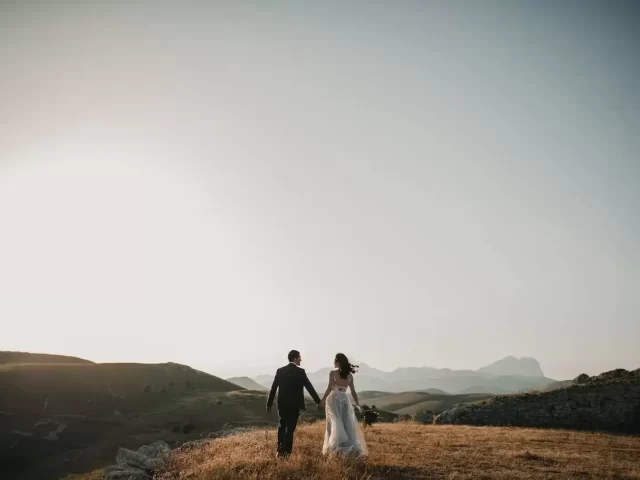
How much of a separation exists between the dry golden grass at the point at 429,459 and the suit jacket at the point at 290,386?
1.35 meters

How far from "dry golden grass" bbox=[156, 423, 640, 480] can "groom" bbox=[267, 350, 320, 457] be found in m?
0.52

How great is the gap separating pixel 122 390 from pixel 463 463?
77629mm

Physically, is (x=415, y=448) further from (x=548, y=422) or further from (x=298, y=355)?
(x=548, y=422)

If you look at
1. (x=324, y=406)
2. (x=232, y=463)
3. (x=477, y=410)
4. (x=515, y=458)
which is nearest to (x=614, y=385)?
(x=477, y=410)

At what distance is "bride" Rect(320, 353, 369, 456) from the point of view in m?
11.2

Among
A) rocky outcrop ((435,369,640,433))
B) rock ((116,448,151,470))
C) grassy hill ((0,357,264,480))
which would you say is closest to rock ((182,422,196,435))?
grassy hill ((0,357,264,480))

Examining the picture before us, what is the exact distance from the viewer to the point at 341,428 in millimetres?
11414

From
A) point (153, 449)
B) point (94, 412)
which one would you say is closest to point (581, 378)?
point (153, 449)

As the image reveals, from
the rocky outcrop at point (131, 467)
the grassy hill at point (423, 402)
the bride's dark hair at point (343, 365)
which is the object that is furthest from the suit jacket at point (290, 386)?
the grassy hill at point (423, 402)

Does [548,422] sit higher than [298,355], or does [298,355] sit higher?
[298,355]

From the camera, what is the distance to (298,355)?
11.5 meters

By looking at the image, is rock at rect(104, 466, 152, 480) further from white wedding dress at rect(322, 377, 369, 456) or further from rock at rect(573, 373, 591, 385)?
rock at rect(573, 373, 591, 385)

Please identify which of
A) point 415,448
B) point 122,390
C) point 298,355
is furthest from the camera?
point 122,390

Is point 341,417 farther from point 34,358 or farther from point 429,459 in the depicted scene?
point 34,358
